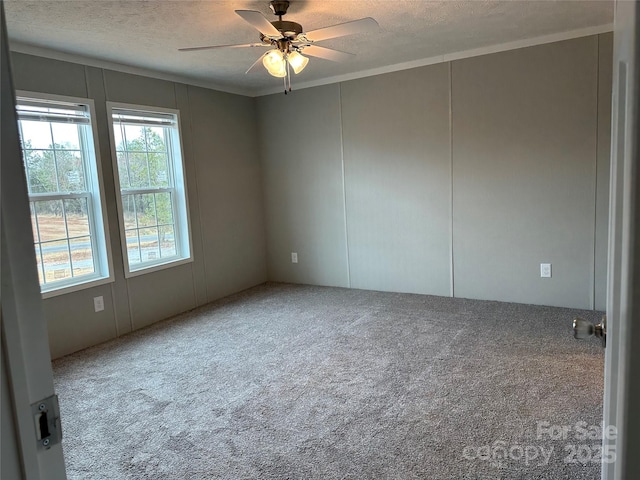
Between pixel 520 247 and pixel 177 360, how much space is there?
3136mm

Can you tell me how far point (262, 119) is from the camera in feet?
17.9

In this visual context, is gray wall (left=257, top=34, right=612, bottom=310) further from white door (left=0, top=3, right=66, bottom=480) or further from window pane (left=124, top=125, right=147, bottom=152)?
white door (left=0, top=3, right=66, bottom=480)

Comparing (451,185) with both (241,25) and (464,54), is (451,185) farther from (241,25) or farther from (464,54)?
(241,25)

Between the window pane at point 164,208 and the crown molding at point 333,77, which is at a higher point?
the crown molding at point 333,77

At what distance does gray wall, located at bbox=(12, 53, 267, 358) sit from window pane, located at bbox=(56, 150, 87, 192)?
0.19 meters

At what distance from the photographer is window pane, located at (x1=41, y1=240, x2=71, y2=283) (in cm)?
351

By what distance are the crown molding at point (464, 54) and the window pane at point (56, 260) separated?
2911mm

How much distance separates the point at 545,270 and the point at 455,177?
118 cm

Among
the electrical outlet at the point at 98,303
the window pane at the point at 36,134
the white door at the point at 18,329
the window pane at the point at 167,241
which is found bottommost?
the electrical outlet at the point at 98,303

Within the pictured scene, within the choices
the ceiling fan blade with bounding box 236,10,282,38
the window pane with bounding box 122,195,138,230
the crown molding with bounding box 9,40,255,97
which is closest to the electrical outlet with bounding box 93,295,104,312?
the window pane with bounding box 122,195,138,230

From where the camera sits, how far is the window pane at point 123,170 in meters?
4.02

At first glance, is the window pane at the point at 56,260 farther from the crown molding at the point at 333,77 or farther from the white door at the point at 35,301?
the white door at the point at 35,301

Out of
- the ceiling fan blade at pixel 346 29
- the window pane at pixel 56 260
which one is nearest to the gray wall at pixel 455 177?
the ceiling fan blade at pixel 346 29

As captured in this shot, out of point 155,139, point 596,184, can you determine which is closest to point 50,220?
point 155,139
